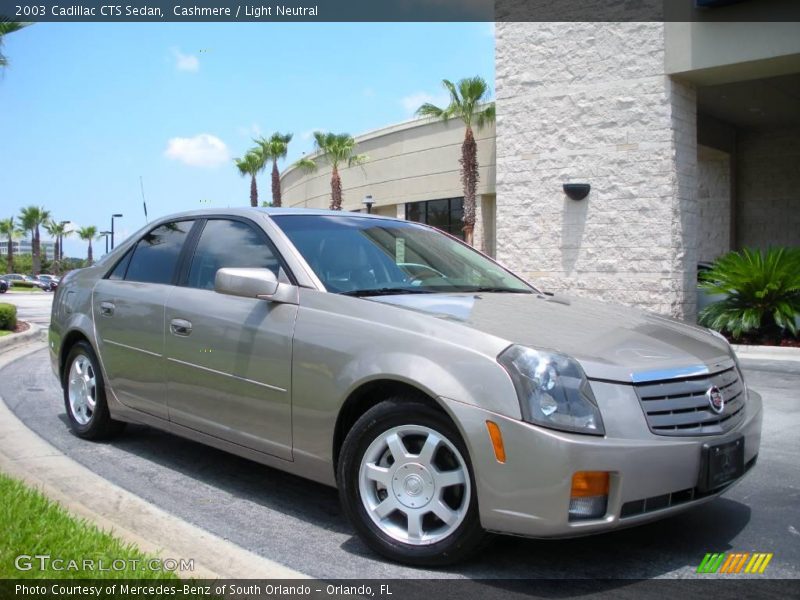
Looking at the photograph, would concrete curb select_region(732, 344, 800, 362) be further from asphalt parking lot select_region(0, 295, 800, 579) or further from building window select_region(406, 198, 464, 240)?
building window select_region(406, 198, 464, 240)

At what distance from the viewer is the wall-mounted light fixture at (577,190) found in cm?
1498

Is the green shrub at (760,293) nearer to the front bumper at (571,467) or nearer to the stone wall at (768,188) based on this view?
the stone wall at (768,188)

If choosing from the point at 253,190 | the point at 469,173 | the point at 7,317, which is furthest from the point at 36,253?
the point at 7,317

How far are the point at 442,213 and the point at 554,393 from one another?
26.4 m

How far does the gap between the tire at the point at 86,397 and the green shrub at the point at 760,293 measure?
9.96 meters

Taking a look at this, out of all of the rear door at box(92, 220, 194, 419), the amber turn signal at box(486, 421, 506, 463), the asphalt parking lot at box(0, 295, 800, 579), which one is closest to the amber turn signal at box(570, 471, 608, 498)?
the amber turn signal at box(486, 421, 506, 463)

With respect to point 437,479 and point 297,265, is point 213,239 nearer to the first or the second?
point 297,265

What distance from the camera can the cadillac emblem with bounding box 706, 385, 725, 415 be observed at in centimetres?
325

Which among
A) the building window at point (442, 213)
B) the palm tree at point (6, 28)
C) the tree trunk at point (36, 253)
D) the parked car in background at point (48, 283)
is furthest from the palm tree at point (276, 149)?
the tree trunk at point (36, 253)

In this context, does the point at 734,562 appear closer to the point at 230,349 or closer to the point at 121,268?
the point at 230,349

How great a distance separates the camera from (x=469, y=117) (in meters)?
25.3

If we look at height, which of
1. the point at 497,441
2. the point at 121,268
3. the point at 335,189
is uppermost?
the point at 335,189

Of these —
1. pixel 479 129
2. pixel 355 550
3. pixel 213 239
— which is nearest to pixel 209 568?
pixel 355 550

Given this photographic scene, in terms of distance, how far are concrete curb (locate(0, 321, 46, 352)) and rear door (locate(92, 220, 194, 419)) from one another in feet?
26.3
